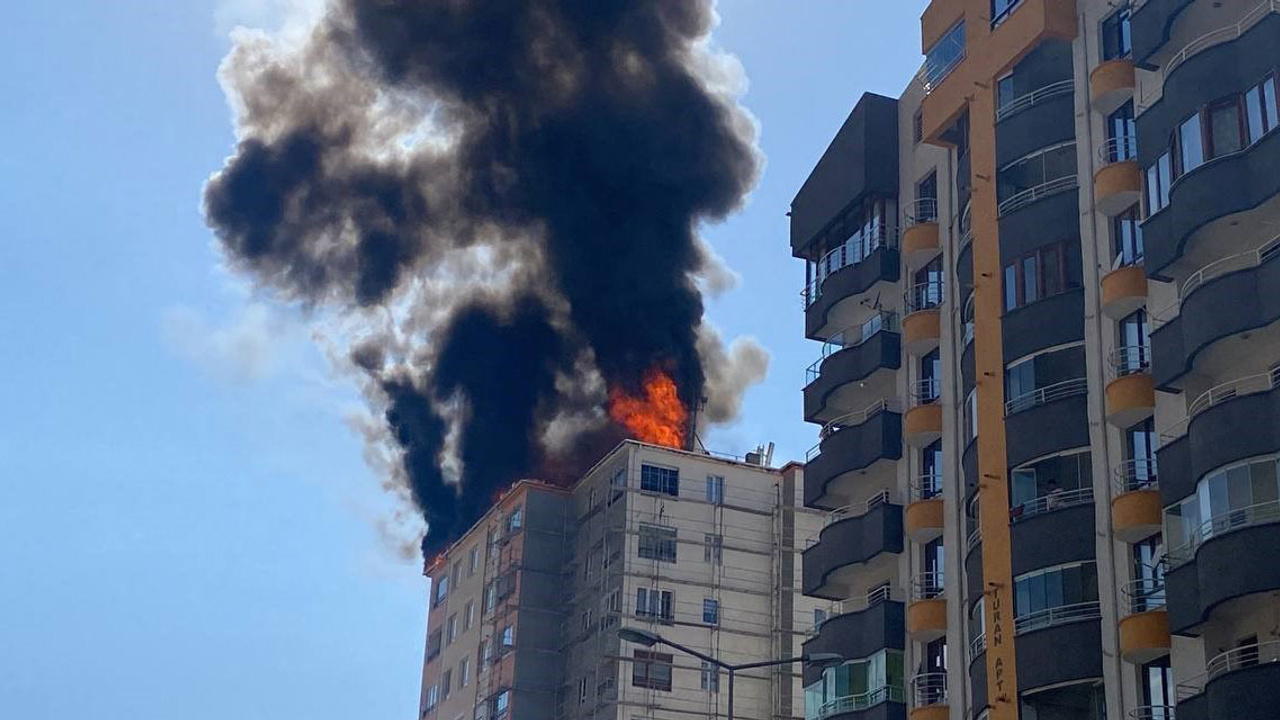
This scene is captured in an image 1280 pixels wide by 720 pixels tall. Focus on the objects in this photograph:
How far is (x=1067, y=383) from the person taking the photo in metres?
52.3

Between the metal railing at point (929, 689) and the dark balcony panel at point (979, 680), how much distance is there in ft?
13.2

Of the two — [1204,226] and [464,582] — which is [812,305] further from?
[464,582]

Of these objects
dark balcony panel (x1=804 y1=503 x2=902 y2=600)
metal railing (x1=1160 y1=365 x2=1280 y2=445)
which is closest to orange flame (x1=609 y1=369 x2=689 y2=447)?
dark balcony panel (x1=804 y1=503 x2=902 y2=600)

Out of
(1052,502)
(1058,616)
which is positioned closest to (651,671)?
(1052,502)

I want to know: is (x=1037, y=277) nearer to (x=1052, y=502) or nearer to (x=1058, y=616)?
(x=1052, y=502)

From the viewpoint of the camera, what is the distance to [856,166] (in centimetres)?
6756

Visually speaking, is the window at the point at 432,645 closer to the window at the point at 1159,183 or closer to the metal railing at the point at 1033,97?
the metal railing at the point at 1033,97

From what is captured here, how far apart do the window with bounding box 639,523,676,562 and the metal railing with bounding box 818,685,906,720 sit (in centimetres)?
2818

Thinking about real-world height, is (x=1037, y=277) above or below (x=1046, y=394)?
above

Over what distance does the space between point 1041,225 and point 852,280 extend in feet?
43.5

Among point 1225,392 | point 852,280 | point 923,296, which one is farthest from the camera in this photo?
point 852,280

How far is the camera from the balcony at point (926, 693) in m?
56.9

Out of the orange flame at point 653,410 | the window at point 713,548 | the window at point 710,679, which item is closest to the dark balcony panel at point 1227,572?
the window at point 710,679

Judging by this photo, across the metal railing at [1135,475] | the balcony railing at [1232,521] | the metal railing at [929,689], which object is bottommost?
the metal railing at [929,689]
